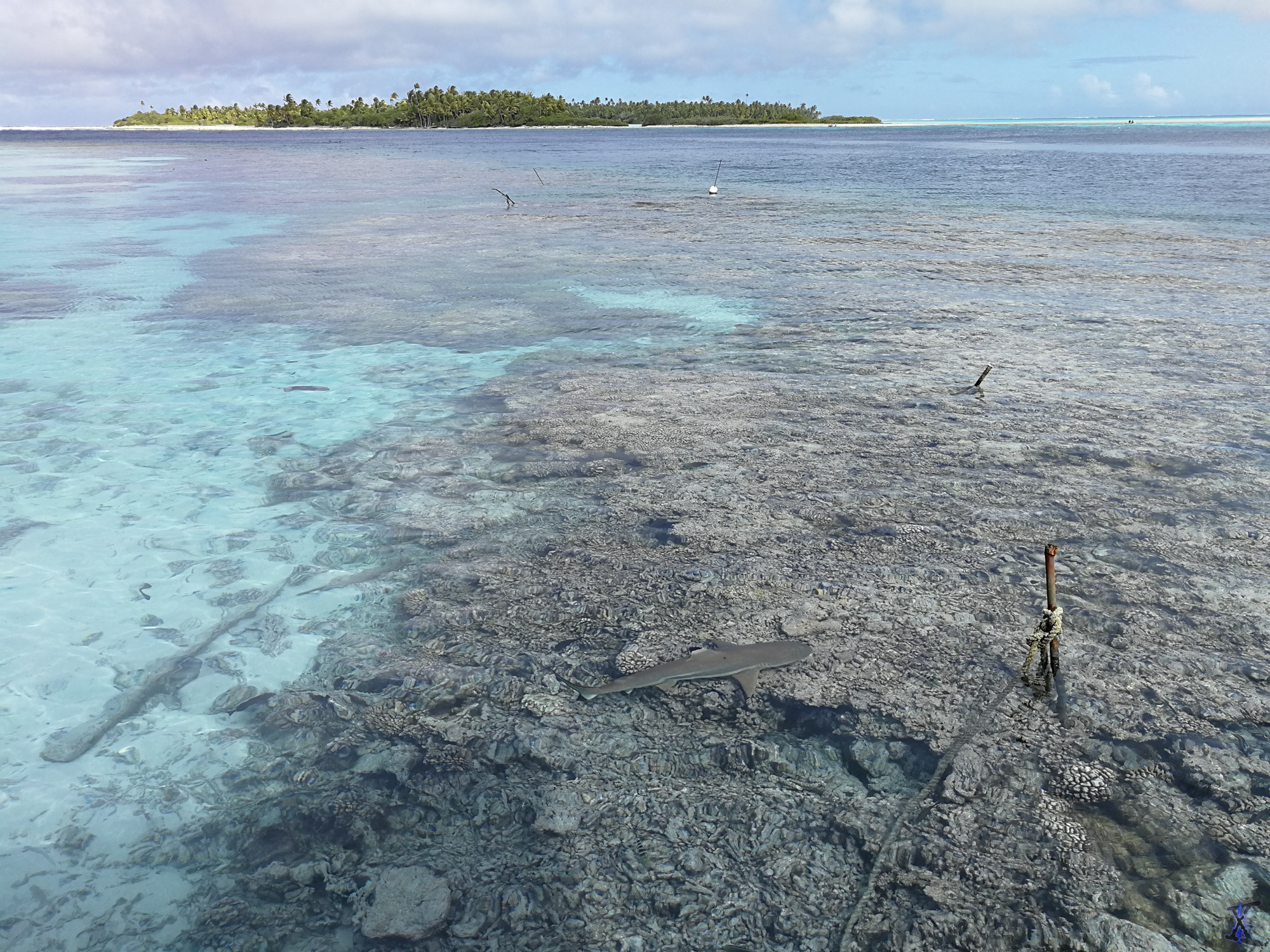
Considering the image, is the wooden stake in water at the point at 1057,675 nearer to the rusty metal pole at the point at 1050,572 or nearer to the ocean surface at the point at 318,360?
the rusty metal pole at the point at 1050,572

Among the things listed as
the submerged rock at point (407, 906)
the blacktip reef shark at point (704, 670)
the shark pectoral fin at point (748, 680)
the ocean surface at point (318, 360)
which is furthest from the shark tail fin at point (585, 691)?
the ocean surface at point (318, 360)

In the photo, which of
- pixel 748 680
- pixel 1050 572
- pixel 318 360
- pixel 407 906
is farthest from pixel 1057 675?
pixel 318 360

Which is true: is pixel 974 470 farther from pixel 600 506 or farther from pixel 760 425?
pixel 600 506

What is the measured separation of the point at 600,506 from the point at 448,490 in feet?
5.10

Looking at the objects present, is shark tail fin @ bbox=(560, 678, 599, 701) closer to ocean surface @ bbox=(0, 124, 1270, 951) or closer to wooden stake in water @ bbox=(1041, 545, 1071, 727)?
ocean surface @ bbox=(0, 124, 1270, 951)

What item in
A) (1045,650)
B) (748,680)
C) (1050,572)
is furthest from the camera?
(748,680)

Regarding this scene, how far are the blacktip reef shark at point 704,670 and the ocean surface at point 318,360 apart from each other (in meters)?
1.96

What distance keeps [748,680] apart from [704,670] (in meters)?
0.28

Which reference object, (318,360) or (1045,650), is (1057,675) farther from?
(318,360)

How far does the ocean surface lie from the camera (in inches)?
200

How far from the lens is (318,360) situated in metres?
12.7

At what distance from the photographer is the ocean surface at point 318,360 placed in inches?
200

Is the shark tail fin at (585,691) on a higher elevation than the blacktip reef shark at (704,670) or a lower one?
lower

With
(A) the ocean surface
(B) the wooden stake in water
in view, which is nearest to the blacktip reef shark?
(B) the wooden stake in water
